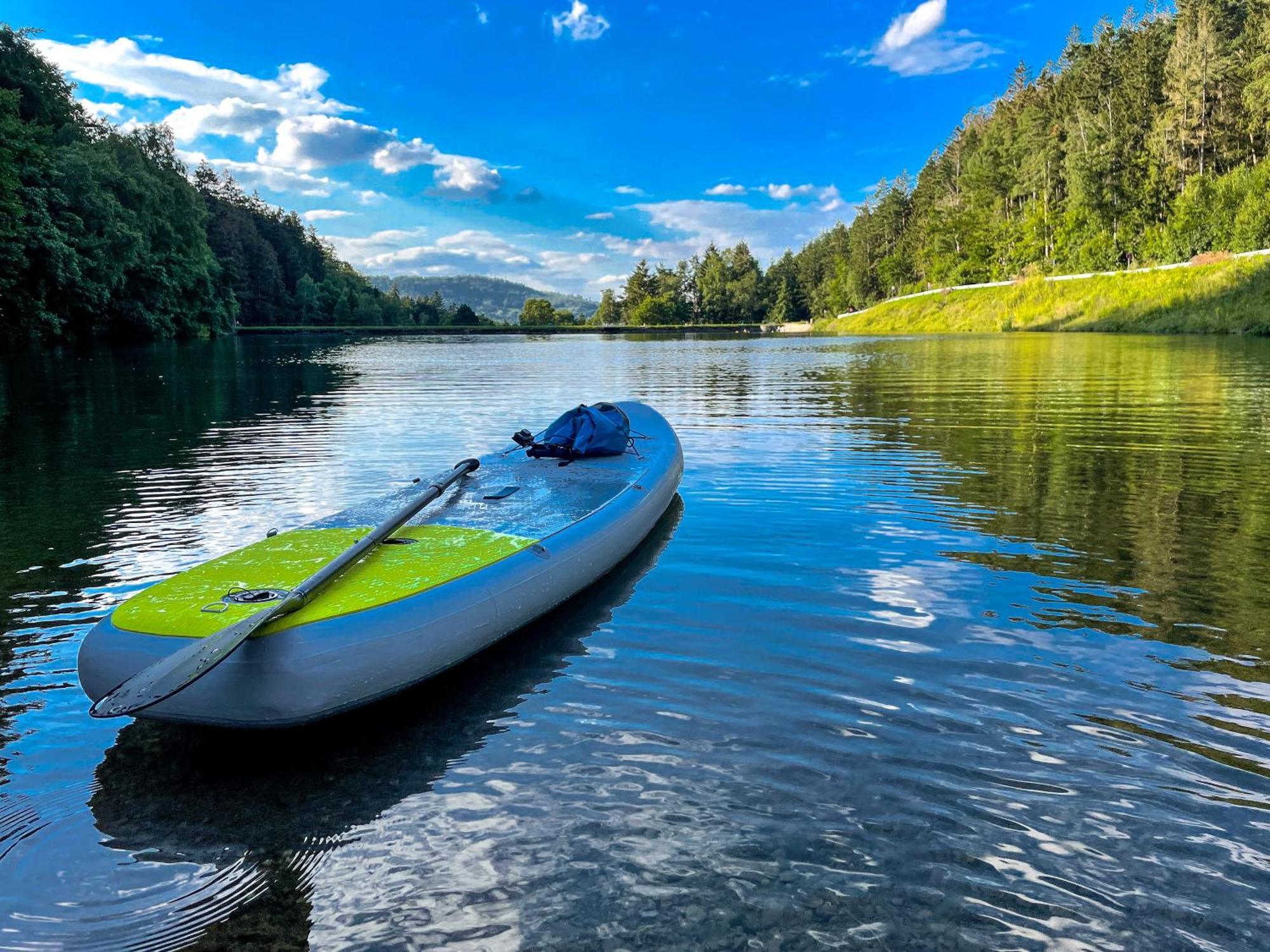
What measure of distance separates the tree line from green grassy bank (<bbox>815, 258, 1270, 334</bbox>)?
195 ft

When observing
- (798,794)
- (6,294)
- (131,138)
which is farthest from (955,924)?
(131,138)

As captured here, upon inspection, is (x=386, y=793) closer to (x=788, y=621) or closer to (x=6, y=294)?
(x=788, y=621)

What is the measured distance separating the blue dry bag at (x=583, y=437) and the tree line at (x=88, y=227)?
3998cm

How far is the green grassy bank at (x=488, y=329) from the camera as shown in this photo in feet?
348

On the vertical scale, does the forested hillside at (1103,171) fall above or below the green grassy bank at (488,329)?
above

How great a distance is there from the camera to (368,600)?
4.57 m

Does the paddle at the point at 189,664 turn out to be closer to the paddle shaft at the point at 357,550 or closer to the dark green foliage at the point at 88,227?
the paddle shaft at the point at 357,550

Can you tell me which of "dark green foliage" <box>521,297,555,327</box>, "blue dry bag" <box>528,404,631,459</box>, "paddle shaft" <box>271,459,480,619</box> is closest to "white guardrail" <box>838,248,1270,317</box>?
"blue dry bag" <box>528,404,631,459</box>

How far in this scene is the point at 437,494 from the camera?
694cm

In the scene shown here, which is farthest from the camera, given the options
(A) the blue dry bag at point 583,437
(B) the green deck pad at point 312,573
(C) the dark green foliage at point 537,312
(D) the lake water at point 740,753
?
(C) the dark green foliage at point 537,312

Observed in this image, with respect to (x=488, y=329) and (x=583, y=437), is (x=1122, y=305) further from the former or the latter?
(x=488, y=329)

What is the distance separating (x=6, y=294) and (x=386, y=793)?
157 ft

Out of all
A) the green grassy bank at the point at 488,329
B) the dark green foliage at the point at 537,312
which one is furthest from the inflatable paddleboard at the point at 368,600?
the dark green foliage at the point at 537,312

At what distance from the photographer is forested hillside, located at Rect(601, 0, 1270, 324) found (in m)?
59.3
